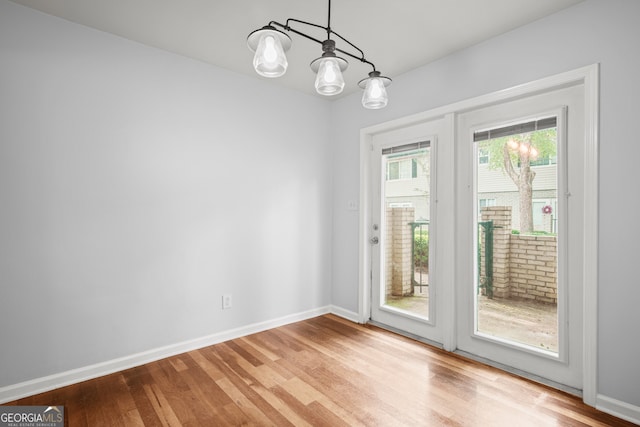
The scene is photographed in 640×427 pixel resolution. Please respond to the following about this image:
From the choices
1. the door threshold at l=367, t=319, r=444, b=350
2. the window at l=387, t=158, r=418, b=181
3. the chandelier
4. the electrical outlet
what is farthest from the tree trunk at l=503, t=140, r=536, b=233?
the electrical outlet

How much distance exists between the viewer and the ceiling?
216cm

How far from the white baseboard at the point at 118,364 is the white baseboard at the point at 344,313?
2.16 ft

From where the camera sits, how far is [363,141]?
3.58 meters

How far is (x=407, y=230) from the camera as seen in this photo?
3.29m

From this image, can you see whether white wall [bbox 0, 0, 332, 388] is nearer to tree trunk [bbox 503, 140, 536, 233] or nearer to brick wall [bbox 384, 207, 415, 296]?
brick wall [bbox 384, 207, 415, 296]

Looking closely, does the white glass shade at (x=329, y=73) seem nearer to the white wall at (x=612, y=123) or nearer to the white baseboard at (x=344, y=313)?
the white wall at (x=612, y=123)

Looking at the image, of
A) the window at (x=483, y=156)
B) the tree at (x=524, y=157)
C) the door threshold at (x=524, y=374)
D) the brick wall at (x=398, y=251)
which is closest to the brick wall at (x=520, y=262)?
the tree at (x=524, y=157)

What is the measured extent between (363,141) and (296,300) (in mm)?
1939

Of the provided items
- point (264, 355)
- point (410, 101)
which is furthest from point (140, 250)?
point (410, 101)

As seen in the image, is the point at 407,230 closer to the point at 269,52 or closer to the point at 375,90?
the point at 375,90

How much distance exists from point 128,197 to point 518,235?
10.1 feet

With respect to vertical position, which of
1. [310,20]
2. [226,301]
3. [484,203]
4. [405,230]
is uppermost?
[310,20]

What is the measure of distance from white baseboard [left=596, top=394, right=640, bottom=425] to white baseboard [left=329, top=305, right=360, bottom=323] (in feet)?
6.78

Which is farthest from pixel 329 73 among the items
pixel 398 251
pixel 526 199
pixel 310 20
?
pixel 398 251
